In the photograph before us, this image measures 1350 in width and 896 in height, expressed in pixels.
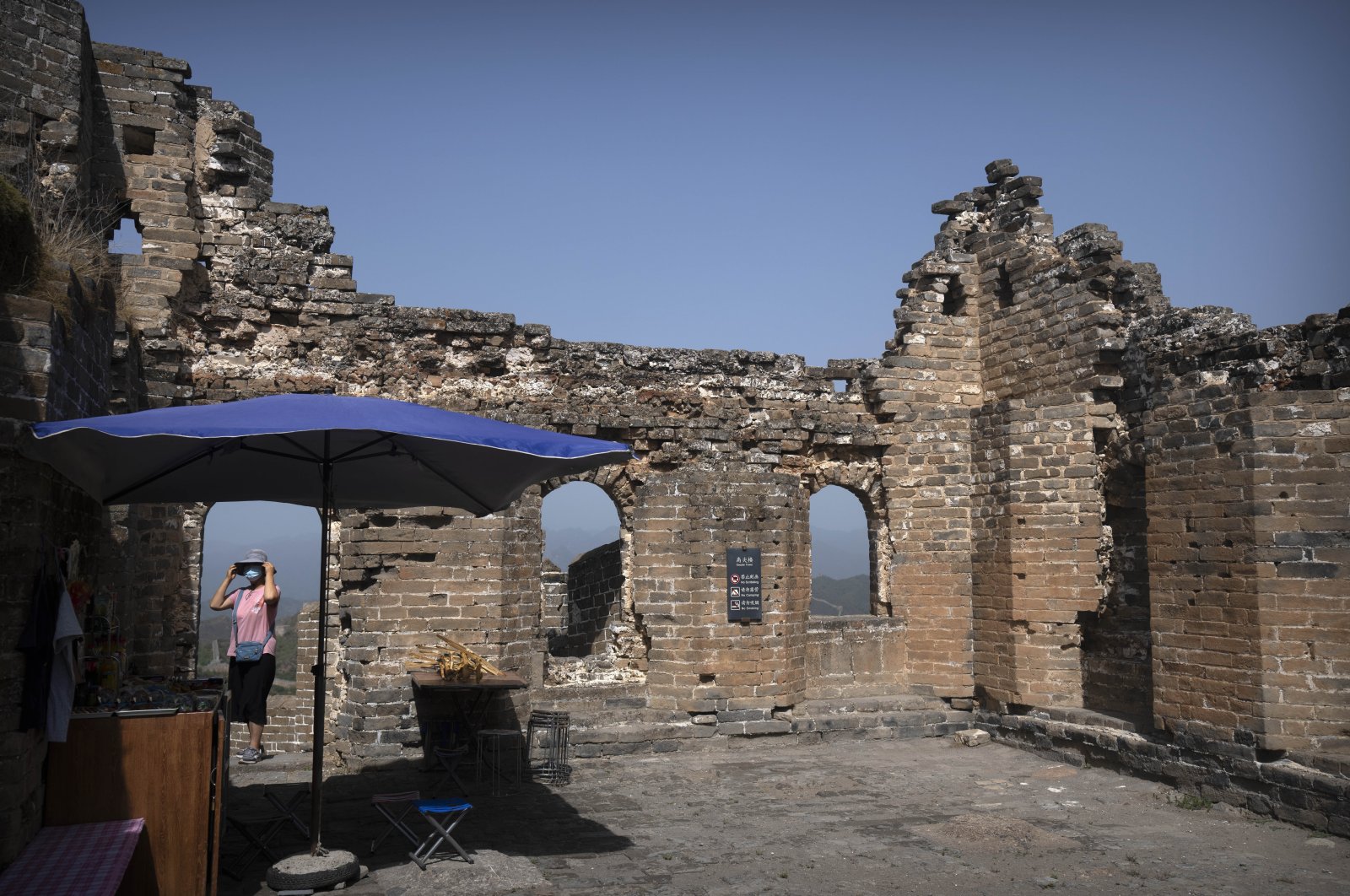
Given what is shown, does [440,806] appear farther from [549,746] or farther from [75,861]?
[549,746]

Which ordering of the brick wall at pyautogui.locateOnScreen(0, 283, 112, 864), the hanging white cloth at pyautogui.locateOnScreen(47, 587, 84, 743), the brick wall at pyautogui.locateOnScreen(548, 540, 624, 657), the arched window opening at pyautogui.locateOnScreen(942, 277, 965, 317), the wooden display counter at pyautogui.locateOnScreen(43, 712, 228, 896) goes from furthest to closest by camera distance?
the brick wall at pyautogui.locateOnScreen(548, 540, 624, 657), the arched window opening at pyautogui.locateOnScreen(942, 277, 965, 317), the wooden display counter at pyautogui.locateOnScreen(43, 712, 228, 896), the hanging white cloth at pyautogui.locateOnScreen(47, 587, 84, 743), the brick wall at pyautogui.locateOnScreen(0, 283, 112, 864)

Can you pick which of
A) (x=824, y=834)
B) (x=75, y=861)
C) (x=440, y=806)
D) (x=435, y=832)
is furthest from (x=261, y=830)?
(x=824, y=834)

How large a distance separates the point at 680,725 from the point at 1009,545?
417 cm

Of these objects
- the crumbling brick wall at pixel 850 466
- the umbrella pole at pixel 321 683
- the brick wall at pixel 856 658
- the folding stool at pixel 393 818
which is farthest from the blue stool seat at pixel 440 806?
the brick wall at pixel 856 658

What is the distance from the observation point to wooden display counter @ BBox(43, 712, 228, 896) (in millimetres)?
5707

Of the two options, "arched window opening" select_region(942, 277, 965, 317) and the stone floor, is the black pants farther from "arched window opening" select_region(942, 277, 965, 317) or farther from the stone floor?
"arched window opening" select_region(942, 277, 965, 317)

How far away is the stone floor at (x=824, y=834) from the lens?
6781 mm

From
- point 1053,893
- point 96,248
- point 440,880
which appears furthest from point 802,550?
point 96,248

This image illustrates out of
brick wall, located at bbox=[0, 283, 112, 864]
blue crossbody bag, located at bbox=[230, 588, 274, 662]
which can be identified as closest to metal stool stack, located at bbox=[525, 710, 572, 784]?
blue crossbody bag, located at bbox=[230, 588, 274, 662]

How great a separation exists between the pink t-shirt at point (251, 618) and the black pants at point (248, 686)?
122 mm

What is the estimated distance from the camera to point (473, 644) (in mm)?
10547

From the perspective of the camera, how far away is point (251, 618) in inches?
346

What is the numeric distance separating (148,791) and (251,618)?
3.11 meters

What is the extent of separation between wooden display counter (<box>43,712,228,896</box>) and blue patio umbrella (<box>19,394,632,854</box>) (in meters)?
0.66
